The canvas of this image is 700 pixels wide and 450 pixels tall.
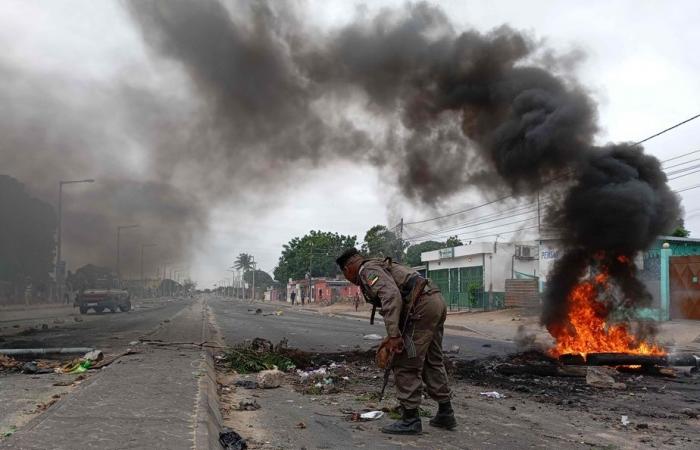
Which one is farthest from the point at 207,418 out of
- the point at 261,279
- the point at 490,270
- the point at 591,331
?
the point at 261,279

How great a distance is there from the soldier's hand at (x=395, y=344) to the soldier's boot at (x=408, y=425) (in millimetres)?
486

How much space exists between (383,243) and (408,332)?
3648cm

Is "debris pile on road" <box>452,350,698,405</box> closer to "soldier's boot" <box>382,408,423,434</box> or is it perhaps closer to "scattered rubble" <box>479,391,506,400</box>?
"scattered rubble" <box>479,391,506,400</box>

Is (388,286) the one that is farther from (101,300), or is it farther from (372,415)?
(101,300)

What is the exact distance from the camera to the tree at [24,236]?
30.7 meters

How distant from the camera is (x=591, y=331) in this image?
29.2ft

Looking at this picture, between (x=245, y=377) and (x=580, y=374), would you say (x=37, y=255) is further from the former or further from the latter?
(x=580, y=374)

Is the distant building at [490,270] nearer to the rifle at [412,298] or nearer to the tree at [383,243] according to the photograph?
the tree at [383,243]

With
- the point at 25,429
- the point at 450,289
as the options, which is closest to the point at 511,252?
the point at 450,289

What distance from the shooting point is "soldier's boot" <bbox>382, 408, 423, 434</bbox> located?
13.6 ft

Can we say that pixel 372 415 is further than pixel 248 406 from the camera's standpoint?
No

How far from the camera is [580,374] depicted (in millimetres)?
7277

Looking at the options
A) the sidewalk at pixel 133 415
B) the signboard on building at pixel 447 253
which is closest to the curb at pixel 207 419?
the sidewalk at pixel 133 415

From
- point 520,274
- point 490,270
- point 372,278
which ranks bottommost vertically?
point 372,278
